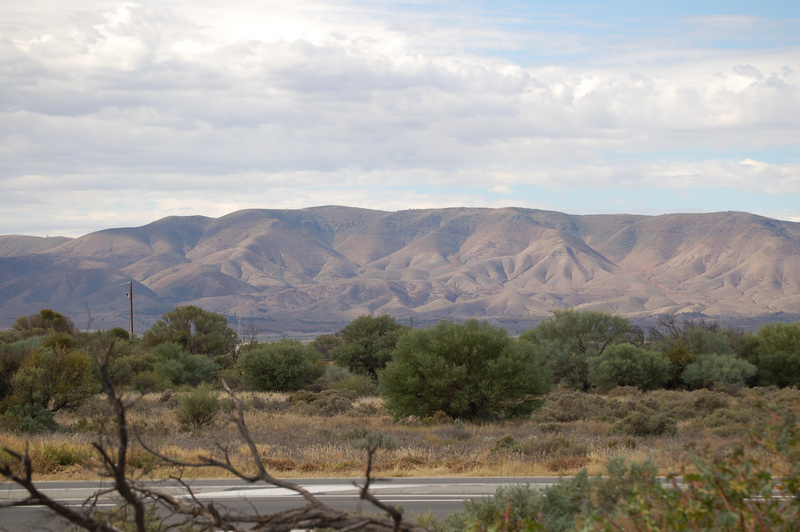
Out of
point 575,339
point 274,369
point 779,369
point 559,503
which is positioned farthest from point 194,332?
point 559,503

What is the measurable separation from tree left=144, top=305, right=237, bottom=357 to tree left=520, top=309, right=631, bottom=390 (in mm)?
21400

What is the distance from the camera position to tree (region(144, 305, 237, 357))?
1809 inches

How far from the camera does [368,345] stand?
43.6m

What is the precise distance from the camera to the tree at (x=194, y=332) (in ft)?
151

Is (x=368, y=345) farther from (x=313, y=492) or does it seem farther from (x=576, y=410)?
(x=313, y=492)

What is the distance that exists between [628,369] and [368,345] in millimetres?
15816

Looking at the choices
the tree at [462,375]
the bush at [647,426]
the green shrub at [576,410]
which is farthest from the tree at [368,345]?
the bush at [647,426]

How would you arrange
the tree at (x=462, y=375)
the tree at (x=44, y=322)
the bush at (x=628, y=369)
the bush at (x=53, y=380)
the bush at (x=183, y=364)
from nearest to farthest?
the bush at (x=53, y=380)
the tree at (x=462, y=375)
the bush at (x=183, y=364)
the bush at (x=628, y=369)
the tree at (x=44, y=322)

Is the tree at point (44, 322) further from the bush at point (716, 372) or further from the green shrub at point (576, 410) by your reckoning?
the bush at point (716, 372)

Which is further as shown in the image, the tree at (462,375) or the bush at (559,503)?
the tree at (462,375)

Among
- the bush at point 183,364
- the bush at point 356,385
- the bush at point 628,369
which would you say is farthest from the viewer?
the bush at point 628,369

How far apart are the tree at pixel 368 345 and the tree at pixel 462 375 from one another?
1849 cm

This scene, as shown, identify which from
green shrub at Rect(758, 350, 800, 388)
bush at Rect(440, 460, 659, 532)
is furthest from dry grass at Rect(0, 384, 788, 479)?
green shrub at Rect(758, 350, 800, 388)

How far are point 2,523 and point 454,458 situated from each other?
27.0 feet
